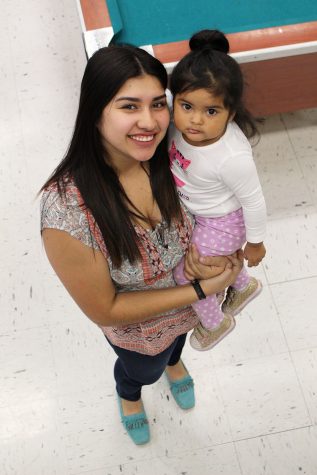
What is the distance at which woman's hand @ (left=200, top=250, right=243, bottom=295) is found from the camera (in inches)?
66.8

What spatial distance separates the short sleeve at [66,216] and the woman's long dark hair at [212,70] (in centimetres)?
42

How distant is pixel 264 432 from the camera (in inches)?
97.1

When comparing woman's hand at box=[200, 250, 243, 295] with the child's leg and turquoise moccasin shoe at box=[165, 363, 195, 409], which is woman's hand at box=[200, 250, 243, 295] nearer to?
the child's leg

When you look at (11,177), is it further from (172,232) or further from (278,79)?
(172,232)

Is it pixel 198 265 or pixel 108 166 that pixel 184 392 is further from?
pixel 108 166

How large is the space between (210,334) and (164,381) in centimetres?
55

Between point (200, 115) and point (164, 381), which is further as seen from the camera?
point (164, 381)

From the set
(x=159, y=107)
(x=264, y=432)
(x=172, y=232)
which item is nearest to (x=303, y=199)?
(x=264, y=432)

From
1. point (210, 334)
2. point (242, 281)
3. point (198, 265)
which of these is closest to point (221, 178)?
point (198, 265)

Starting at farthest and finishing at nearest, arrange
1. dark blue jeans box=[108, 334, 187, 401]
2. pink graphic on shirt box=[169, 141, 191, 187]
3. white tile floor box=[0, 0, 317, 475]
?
white tile floor box=[0, 0, 317, 475] < dark blue jeans box=[108, 334, 187, 401] < pink graphic on shirt box=[169, 141, 191, 187]

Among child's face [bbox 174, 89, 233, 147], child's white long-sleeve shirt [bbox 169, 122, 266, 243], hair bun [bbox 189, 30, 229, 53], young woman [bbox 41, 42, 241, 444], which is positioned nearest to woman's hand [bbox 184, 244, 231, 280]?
young woman [bbox 41, 42, 241, 444]

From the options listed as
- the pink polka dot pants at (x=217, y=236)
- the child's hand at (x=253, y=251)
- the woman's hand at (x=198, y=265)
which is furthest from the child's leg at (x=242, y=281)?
the woman's hand at (x=198, y=265)

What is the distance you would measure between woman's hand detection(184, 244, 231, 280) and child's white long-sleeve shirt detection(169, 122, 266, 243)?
12 centimetres

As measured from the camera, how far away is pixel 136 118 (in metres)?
1.33
